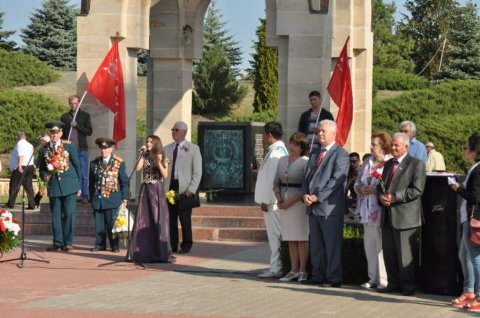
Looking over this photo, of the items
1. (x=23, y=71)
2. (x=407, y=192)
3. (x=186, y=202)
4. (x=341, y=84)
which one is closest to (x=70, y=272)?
(x=186, y=202)

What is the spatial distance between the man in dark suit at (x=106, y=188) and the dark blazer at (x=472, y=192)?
6.73 metres

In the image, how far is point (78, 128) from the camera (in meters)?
21.0

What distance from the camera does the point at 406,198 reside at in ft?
43.9

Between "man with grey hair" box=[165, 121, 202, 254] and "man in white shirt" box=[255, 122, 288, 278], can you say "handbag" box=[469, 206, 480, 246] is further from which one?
"man with grey hair" box=[165, 121, 202, 254]

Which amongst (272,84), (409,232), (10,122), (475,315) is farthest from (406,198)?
(272,84)

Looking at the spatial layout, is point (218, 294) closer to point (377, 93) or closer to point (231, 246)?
point (231, 246)

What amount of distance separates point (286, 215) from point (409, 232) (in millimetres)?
1807

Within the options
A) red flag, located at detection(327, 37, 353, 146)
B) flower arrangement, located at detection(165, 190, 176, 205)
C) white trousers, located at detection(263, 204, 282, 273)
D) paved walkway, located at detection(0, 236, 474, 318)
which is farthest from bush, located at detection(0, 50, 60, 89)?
white trousers, located at detection(263, 204, 282, 273)

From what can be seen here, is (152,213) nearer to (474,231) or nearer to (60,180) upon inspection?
(60,180)

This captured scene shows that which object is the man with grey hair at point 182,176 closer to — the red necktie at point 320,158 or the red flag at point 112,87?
the red flag at point 112,87

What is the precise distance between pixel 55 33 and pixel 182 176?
44.9 m

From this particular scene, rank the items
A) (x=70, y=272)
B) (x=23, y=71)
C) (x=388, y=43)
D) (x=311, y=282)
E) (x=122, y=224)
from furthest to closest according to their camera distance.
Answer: (x=388, y=43)
(x=23, y=71)
(x=122, y=224)
(x=70, y=272)
(x=311, y=282)

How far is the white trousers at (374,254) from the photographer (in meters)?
13.9

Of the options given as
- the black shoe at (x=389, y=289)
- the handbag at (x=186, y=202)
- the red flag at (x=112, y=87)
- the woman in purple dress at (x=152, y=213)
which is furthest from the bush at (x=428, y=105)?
the black shoe at (x=389, y=289)
